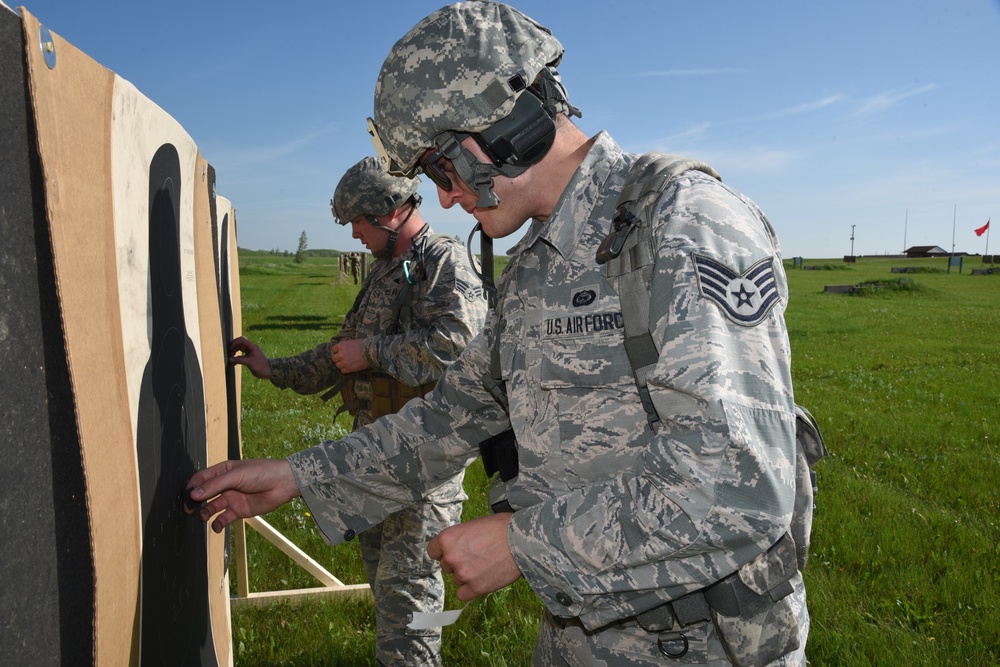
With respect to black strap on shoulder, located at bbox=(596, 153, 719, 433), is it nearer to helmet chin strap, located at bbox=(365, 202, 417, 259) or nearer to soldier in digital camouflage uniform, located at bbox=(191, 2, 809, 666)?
soldier in digital camouflage uniform, located at bbox=(191, 2, 809, 666)

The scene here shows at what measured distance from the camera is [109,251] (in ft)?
4.60

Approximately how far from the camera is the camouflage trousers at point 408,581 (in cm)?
370

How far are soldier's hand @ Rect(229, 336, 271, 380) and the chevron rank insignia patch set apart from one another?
2.28 m

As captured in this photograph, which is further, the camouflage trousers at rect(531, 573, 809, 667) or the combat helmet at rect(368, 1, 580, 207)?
the combat helmet at rect(368, 1, 580, 207)

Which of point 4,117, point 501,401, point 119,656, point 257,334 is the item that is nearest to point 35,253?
point 4,117

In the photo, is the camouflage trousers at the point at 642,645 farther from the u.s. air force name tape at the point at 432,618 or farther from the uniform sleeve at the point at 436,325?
the uniform sleeve at the point at 436,325

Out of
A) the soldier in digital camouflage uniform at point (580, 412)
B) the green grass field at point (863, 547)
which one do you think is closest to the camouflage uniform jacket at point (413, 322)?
the green grass field at point (863, 547)

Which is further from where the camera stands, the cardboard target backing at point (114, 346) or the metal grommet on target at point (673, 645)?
the metal grommet on target at point (673, 645)

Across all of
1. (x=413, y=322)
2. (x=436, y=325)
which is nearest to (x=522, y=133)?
(x=436, y=325)

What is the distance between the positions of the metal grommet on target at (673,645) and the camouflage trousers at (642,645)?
1 centimetres

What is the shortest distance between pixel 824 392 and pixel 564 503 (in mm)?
9635

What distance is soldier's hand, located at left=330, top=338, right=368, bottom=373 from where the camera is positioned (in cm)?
405

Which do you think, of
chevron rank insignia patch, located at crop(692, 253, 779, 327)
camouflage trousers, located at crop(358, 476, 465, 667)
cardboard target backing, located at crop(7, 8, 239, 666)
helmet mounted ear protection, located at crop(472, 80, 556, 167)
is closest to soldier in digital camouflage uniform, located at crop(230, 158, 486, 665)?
camouflage trousers, located at crop(358, 476, 465, 667)

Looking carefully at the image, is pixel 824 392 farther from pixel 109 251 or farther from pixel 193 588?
pixel 109 251
